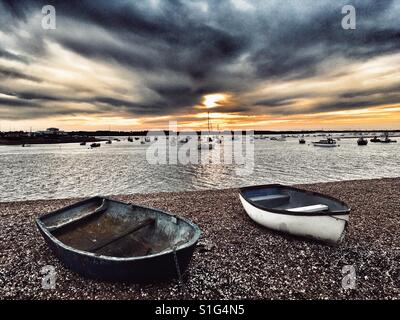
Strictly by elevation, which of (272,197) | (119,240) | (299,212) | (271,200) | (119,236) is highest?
(299,212)

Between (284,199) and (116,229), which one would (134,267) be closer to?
(116,229)

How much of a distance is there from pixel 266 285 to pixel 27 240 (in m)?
9.81

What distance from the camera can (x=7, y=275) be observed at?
7.29m

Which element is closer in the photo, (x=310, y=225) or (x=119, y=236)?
(x=119, y=236)

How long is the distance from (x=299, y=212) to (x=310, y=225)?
0.61 meters

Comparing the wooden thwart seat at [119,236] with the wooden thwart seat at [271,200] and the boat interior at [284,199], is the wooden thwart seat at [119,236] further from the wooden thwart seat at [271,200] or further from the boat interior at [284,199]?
the wooden thwart seat at [271,200]

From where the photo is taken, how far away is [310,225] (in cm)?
836

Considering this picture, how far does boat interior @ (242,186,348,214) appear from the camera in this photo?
397 inches

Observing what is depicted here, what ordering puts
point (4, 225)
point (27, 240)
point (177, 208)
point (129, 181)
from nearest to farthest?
point (27, 240)
point (4, 225)
point (177, 208)
point (129, 181)

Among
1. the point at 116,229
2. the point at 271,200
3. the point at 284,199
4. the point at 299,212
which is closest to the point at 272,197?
the point at 271,200

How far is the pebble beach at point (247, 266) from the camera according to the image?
632 cm
